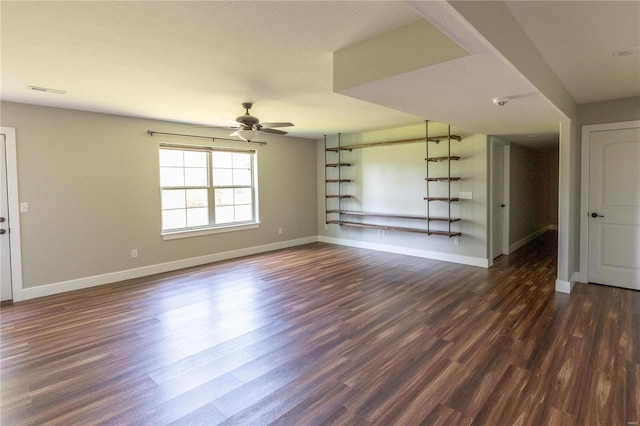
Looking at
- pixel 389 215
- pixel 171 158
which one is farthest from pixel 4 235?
pixel 389 215

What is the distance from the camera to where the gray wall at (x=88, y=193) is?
416cm

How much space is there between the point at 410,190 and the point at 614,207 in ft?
9.42

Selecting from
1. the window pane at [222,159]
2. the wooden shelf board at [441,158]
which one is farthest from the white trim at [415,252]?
the window pane at [222,159]

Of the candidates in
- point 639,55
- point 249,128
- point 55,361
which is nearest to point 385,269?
point 249,128

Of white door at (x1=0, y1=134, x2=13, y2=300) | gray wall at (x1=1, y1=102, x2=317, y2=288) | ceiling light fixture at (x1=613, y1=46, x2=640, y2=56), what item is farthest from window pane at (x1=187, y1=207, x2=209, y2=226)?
ceiling light fixture at (x1=613, y1=46, x2=640, y2=56)

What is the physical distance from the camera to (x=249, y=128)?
4.08 metres

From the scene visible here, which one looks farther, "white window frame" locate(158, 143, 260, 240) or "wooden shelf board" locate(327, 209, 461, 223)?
"wooden shelf board" locate(327, 209, 461, 223)

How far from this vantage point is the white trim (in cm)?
547

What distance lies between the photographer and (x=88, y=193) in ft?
15.1

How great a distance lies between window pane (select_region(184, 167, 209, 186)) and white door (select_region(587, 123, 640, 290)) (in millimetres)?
5738

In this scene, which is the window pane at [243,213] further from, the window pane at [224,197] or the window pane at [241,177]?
the window pane at [241,177]

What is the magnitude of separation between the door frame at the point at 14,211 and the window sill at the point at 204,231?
68.9 inches

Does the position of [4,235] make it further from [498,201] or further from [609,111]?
[609,111]

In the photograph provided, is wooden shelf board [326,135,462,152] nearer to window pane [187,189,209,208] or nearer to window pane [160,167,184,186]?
window pane [187,189,209,208]
